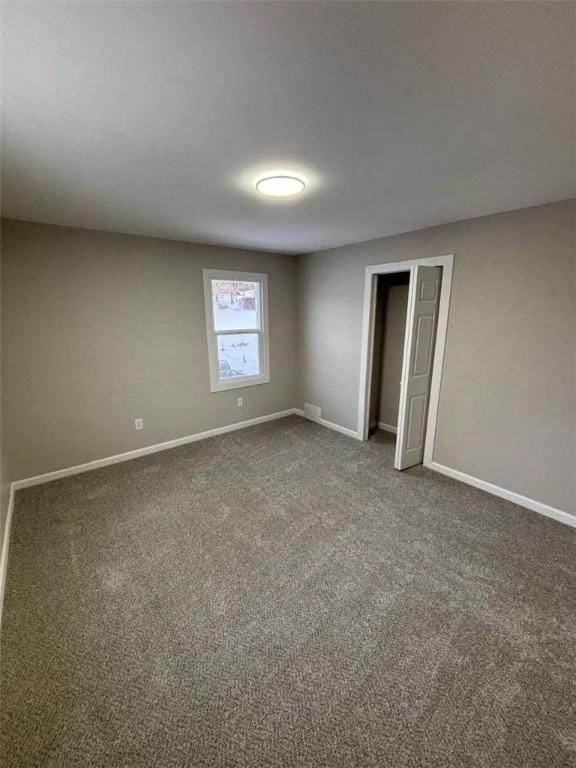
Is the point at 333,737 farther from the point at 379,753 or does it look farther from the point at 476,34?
the point at 476,34

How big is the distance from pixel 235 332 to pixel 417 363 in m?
2.30

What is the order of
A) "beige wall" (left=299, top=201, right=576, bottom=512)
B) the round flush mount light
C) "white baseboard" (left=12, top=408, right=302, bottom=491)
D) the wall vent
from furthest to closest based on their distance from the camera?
the wall vent
"white baseboard" (left=12, top=408, right=302, bottom=491)
"beige wall" (left=299, top=201, right=576, bottom=512)
the round flush mount light

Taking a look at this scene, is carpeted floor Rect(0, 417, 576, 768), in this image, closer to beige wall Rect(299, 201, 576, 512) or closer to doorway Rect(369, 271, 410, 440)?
beige wall Rect(299, 201, 576, 512)

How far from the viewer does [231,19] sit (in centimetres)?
85

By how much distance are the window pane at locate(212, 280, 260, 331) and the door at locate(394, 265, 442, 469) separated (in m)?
2.11

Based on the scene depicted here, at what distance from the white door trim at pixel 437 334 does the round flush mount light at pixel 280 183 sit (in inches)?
57.6

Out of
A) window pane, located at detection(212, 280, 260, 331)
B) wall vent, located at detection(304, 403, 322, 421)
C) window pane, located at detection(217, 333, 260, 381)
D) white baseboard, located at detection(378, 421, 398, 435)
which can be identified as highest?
window pane, located at detection(212, 280, 260, 331)

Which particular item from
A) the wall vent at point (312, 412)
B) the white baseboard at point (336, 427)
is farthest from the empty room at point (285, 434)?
the wall vent at point (312, 412)

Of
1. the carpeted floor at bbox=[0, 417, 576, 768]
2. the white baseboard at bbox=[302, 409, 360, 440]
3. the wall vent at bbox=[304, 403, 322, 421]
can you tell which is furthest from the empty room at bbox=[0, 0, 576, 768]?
the wall vent at bbox=[304, 403, 322, 421]

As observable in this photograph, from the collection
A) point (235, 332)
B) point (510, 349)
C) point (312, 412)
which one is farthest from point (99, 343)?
point (510, 349)

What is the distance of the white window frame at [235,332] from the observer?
385 centimetres

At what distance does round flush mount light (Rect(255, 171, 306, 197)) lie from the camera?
71.7 inches

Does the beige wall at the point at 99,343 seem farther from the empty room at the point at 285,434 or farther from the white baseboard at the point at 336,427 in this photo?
the white baseboard at the point at 336,427

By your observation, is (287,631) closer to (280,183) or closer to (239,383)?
(280,183)
